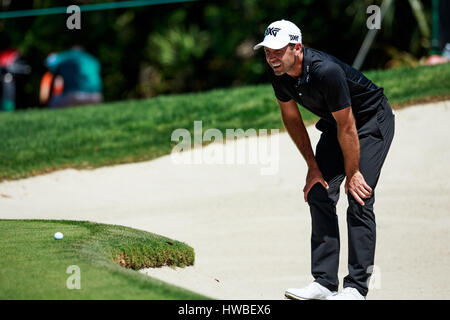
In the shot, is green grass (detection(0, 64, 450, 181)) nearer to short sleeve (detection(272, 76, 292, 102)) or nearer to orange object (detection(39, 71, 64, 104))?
orange object (detection(39, 71, 64, 104))

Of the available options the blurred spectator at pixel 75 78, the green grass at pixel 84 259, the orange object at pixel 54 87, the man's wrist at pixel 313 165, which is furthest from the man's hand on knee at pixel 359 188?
the orange object at pixel 54 87

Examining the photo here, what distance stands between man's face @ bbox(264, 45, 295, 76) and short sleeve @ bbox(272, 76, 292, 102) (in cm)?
19

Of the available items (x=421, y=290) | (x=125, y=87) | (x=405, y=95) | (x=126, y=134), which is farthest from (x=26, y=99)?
(x=421, y=290)

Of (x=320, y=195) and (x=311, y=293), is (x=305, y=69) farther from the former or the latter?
(x=311, y=293)

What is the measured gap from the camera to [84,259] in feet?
18.1

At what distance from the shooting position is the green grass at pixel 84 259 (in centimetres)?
489

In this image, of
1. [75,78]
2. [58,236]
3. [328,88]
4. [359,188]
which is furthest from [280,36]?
[75,78]

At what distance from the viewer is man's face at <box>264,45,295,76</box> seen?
5.41 metres

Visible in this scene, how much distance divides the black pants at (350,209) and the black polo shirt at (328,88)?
0.11 m

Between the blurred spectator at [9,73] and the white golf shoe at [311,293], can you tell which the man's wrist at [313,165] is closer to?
the white golf shoe at [311,293]

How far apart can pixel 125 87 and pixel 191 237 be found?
18555mm
